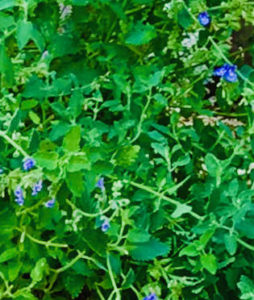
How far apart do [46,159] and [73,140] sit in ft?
0.19

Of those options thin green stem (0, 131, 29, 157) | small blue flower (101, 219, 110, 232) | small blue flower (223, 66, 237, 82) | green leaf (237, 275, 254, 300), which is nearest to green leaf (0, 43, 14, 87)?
thin green stem (0, 131, 29, 157)

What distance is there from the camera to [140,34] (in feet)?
6.13

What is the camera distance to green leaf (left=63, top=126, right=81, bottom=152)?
154cm

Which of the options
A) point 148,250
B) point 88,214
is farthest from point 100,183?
point 148,250

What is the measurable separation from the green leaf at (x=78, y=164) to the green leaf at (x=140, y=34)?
16.0 inches

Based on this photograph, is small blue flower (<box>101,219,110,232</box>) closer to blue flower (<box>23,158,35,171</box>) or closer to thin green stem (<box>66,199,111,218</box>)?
thin green stem (<box>66,199,111,218</box>)

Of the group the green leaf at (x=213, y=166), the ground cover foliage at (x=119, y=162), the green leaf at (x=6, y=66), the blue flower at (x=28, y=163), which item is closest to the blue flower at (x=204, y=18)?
the ground cover foliage at (x=119, y=162)

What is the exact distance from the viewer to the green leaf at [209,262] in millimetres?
1655

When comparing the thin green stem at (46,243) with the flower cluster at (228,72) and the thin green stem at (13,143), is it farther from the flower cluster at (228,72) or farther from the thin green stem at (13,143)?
the flower cluster at (228,72)

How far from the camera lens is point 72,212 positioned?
1.69 metres

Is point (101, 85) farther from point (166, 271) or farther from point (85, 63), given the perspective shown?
point (166, 271)

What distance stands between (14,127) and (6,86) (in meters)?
0.19

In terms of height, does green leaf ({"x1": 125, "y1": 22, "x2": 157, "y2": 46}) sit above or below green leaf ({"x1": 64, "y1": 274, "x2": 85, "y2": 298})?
above

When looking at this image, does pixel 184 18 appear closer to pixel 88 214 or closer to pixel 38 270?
pixel 88 214
